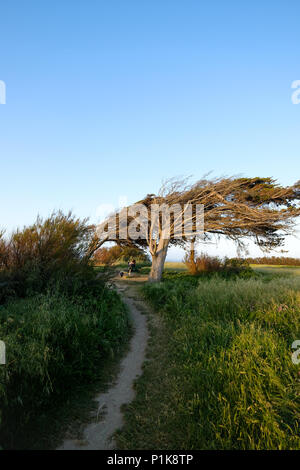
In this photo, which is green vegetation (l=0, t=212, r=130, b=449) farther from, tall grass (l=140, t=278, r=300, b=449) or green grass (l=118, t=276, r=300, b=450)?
tall grass (l=140, t=278, r=300, b=449)

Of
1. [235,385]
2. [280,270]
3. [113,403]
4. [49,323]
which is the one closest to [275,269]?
[280,270]

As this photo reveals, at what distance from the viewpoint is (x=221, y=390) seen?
3629 mm

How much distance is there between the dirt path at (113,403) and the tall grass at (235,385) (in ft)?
2.19

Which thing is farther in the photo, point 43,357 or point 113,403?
point 113,403

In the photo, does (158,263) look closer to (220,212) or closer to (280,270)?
(220,212)

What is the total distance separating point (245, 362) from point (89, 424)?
2486mm

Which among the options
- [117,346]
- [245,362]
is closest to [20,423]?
[117,346]

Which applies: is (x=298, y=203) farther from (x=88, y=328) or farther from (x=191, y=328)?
(x=88, y=328)

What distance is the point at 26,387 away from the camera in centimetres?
353

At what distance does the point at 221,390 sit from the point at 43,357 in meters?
2.74

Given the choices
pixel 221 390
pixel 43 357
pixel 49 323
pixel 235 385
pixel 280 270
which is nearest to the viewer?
pixel 235 385

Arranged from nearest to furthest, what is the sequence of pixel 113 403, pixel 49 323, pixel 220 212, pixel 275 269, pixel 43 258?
1. pixel 113 403
2. pixel 49 323
3. pixel 43 258
4. pixel 220 212
5. pixel 275 269

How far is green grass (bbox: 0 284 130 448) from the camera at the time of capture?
331 centimetres

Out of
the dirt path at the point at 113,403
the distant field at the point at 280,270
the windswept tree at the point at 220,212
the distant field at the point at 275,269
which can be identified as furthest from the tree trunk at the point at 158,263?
the distant field at the point at 280,270
